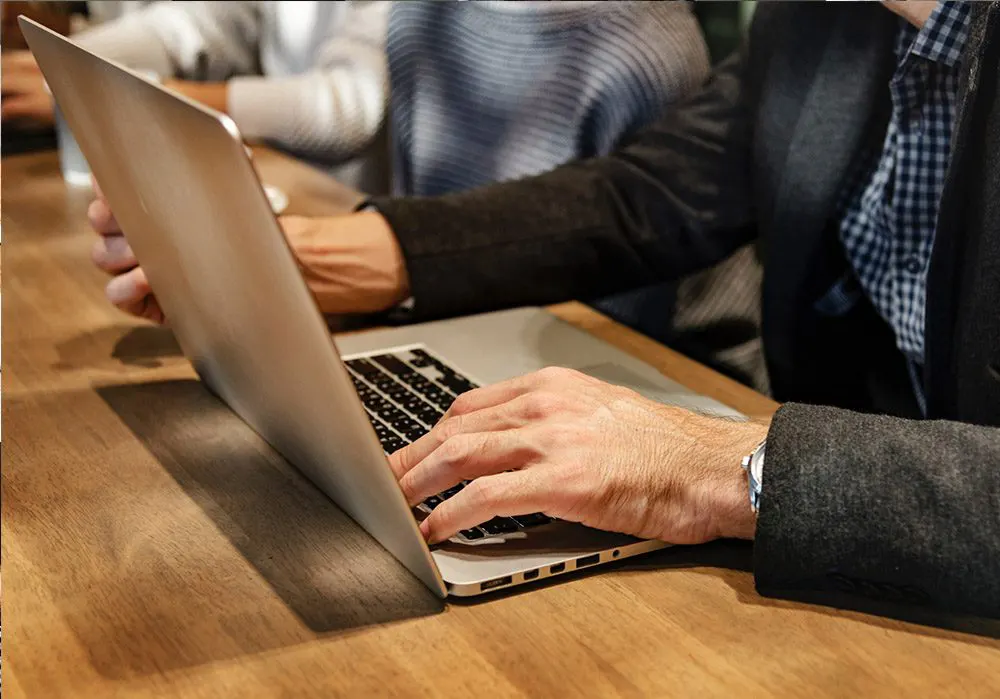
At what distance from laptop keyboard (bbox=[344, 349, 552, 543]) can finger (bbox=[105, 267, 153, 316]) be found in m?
0.22

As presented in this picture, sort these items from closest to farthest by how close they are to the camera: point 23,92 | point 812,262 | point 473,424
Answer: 1. point 473,424
2. point 812,262
3. point 23,92

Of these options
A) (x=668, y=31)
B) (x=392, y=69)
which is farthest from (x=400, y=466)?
(x=392, y=69)

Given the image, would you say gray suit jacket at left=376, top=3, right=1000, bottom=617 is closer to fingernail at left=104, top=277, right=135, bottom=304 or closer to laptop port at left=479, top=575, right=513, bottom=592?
laptop port at left=479, top=575, right=513, bottom=592

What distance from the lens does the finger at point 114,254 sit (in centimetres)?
114

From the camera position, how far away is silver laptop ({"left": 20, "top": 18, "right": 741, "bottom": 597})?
2.11 ft

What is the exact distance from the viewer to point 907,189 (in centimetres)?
114

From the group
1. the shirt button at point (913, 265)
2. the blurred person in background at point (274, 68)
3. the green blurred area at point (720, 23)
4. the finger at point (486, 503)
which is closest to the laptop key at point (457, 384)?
the finger at point (486, 503)

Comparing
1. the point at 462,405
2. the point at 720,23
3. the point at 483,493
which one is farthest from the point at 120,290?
the point at 720,23

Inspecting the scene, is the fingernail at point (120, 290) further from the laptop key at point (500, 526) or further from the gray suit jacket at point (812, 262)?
the laptop key at point (500, 526)

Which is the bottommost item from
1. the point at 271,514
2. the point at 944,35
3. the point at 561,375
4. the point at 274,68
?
the point at 274,68

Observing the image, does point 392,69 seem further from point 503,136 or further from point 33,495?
point 33,495

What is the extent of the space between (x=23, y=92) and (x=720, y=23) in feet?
3.75

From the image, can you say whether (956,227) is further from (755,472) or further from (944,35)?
(755,472)

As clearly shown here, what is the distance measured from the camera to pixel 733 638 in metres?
0.69
